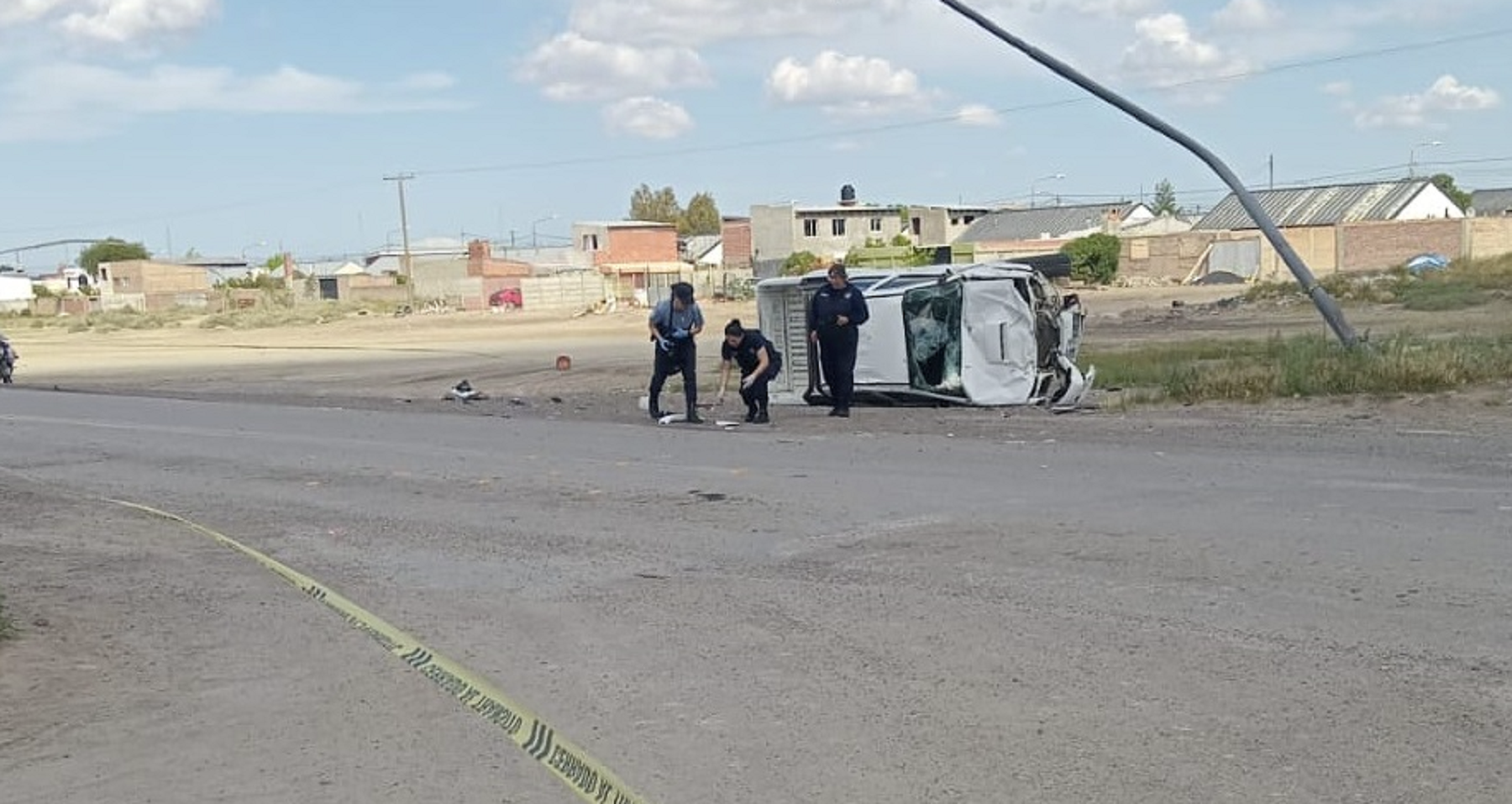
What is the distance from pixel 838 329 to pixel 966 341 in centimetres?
181

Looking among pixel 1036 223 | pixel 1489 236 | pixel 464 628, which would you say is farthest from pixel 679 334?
pixel 1036 223

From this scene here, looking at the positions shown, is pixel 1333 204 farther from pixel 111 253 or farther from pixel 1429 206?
pixel 111 253

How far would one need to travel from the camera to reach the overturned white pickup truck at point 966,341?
747 inches

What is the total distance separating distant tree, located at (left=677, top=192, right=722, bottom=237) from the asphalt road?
151 meters

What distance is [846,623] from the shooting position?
7.69 m

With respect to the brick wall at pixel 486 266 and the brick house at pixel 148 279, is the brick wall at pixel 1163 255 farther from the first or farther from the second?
the brick house at pixel 148 279

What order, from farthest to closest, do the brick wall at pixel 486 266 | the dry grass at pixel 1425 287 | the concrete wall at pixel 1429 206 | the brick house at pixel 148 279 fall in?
1. the brick house at pixel 148 279
2. the brick wall at pixel 486 266
3. the concrete wall at pixel 1429 206
4. the dry grass at pixel 1425 287

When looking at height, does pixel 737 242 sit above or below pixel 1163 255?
above

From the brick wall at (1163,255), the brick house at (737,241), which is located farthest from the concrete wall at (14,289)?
the brick wall at (1163,255)

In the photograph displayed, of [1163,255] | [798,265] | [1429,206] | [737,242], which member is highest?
[737,242]

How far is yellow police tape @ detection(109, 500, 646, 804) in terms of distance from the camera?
17.9 feet

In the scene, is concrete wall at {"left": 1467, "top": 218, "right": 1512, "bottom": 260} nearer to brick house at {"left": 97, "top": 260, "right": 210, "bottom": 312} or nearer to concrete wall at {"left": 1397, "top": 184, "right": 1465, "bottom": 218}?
concrete wall at {"left": 1397, "top": 184, "right": 1465, "bottom": 218}

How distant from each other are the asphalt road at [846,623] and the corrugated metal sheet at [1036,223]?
101203mm

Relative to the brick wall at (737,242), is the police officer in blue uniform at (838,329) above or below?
below
